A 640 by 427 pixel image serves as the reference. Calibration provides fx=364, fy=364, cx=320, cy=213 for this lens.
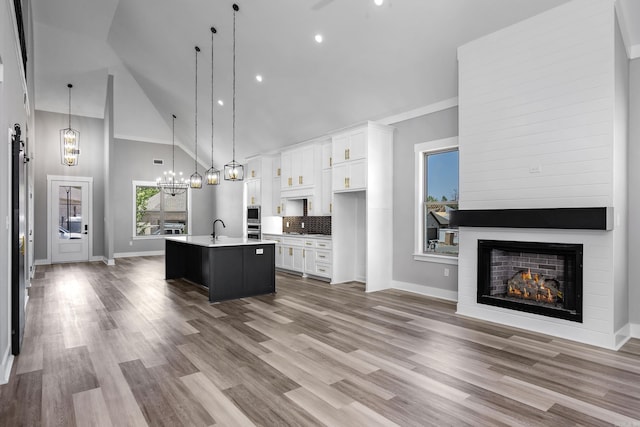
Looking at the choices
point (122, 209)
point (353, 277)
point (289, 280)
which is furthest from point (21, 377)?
point (122, 209)

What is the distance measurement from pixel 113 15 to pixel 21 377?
22.8 feet

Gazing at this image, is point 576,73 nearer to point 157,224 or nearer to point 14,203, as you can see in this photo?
point 14,203

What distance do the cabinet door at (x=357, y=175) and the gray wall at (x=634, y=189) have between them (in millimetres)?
3361

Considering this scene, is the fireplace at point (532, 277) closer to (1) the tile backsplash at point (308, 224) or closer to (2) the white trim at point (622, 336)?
(2) the white trim at point (622, 336)

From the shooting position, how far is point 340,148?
652 centimetres

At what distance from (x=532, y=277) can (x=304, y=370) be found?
113 inches

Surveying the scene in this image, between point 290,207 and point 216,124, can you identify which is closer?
point 290,207

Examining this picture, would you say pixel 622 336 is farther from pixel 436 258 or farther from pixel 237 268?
pixel 237 268

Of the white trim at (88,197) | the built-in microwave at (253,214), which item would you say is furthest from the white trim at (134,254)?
the built-in microwave at (253,214)

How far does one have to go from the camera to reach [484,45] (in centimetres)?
434

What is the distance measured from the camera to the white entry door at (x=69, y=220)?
32.8 ft

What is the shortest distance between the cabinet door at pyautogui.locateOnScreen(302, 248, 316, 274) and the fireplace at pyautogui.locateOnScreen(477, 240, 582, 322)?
3.43 m

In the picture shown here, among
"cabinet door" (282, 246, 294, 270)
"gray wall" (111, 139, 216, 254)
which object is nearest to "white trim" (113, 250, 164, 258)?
"gray wall" (111, 139, 216, 254)

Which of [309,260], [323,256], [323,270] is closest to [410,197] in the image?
[323,256]
